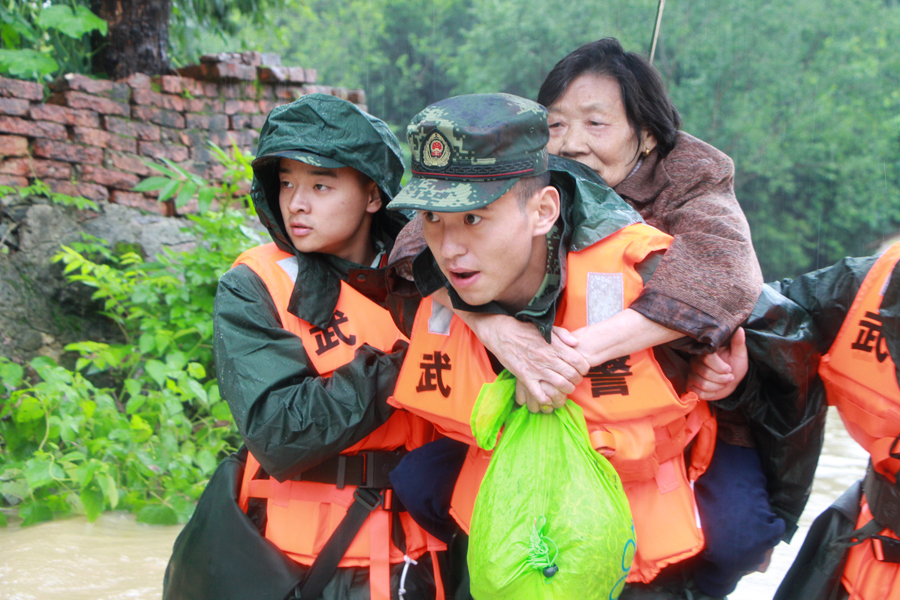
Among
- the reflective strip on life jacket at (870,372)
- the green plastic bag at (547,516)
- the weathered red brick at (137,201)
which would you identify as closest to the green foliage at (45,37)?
the weathered red brick at (137,201)

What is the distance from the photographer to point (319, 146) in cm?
215

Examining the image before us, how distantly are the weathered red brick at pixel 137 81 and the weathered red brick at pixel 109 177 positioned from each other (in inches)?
24.9

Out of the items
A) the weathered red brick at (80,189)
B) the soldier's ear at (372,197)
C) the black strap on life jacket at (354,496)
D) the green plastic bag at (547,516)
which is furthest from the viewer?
the weathered red brick at (80,189)

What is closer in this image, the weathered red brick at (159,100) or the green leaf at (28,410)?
the green leaf at (28,410)

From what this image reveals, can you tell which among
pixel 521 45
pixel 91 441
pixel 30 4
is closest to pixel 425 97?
pixel 521 45

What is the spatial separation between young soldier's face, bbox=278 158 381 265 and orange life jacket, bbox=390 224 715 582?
1.90 ft

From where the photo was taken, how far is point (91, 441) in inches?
141

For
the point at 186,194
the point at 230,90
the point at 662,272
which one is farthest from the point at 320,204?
the point at 230,90

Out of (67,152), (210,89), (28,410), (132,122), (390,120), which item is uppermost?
(390,120)

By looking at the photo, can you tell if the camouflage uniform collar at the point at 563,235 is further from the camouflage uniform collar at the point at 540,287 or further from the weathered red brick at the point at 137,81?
the weathered red brick at the point at 137,81

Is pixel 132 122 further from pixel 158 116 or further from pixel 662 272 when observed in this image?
pixel 662 272

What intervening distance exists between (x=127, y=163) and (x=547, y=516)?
4803mm

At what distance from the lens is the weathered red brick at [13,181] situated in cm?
488

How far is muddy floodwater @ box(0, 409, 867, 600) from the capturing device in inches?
119
